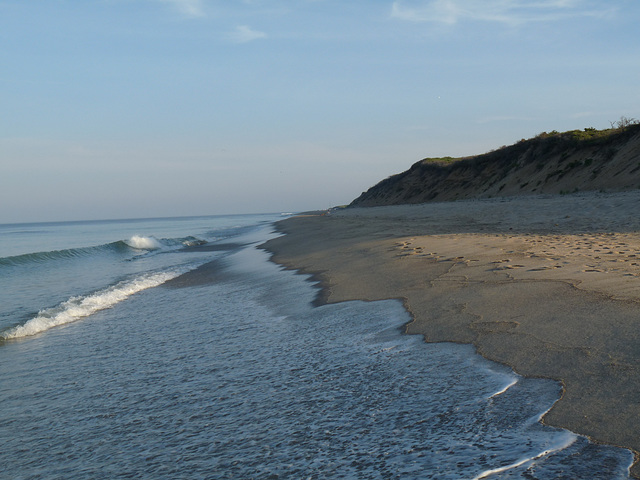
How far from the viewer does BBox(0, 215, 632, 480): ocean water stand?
253 centimetres

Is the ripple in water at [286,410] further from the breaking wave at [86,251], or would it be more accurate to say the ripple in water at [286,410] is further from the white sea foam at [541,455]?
the breaking wave at [86,251]

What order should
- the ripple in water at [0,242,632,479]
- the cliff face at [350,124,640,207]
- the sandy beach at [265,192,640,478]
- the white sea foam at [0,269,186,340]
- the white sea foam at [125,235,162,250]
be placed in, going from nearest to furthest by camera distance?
the ripple in water at [0,242,632,479], the sandy beach at [265,192,640,478], the white sea foam at [0,269,186,340], the cliff face at [350,124,640,207], the white sea foam at [125,235,162,250]

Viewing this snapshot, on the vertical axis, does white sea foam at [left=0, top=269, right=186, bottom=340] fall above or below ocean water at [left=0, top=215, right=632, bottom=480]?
below

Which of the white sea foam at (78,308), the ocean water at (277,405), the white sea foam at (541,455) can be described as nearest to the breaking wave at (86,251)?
the white sea foam at (78,308)

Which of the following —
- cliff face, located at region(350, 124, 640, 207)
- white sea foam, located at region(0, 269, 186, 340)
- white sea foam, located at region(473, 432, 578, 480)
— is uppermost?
cliff face, located at region(350, 124, 640, 207)

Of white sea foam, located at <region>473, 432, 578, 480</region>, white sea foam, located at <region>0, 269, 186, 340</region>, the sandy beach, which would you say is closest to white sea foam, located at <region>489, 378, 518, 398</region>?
the sandy beach

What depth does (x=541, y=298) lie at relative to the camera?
521cm

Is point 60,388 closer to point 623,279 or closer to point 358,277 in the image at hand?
point 358,277

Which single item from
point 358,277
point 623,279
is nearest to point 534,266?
point 623,279

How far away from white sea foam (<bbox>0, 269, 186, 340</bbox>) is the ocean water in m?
0.31

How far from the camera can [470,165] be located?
141 ft

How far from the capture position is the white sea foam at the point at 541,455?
7.51 ft

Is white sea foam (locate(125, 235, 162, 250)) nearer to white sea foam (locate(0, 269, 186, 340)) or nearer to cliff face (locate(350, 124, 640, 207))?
white sea foam (locate(0, 269, 186, 340))

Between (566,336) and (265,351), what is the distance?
2652mm
